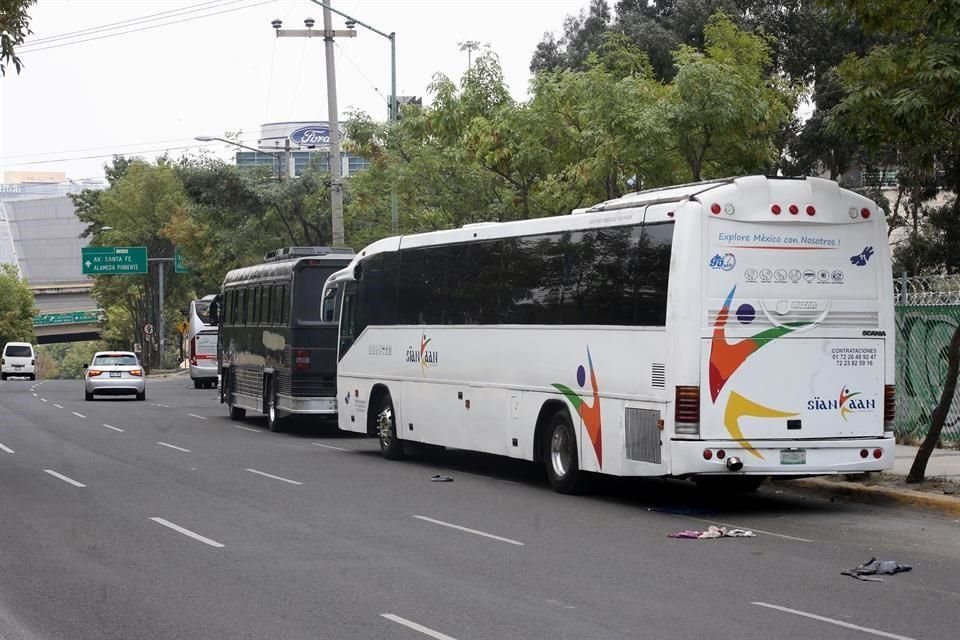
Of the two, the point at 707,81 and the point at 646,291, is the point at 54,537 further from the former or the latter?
the point at 707,81

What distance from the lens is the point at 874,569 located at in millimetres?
11359

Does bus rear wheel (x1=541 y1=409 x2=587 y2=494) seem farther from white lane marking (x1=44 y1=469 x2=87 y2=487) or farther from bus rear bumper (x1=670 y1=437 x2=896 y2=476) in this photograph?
white lane marking (x1=44 y1=469 x2=87 y2=487)

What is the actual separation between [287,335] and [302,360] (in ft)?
2.46

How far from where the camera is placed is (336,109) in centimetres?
3597

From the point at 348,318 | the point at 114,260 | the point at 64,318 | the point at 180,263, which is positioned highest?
the point at 114,260

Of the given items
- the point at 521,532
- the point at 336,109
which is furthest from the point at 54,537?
the point at 336,109

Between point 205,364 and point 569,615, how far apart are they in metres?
50.5

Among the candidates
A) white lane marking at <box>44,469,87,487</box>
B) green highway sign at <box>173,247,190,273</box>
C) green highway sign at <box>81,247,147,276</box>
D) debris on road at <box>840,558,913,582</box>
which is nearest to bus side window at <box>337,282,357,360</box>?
white lane marking at <box>44,469,87,487</box>

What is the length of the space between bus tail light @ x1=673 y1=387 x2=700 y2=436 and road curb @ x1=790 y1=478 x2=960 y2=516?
2742 millimetres

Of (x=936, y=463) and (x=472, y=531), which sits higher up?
(x=936, y=463)

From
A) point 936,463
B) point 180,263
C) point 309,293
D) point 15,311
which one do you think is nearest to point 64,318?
point 15,311

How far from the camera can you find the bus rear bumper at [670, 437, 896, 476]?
14.8 meters

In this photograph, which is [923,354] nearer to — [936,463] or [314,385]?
[936,463]

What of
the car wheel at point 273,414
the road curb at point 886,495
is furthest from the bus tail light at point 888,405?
the car wheel at point 273,414
